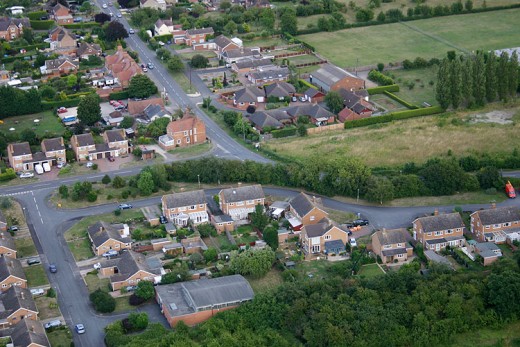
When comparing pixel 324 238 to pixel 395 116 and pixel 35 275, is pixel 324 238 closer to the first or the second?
pixel 35 275

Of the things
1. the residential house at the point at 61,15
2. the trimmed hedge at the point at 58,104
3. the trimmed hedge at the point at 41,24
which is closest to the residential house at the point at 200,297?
the trimmed hedge at the point at 58,104

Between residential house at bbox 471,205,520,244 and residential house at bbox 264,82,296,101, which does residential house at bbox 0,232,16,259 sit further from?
residential house at bbox 264,82,296,101

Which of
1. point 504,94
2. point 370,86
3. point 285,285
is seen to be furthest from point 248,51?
point 285,285

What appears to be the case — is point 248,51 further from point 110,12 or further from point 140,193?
point 140,193

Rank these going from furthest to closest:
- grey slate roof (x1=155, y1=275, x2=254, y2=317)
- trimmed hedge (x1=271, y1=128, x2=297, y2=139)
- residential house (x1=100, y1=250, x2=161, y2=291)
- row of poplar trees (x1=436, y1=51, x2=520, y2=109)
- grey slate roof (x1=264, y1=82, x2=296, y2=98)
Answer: grey slate roof (x1=264, y1=82, x2=296, y2=98) → row of poplar trees (x1=436, y1=51, x2=520, y2=109) → trimmed hedge (x1=271, y1=128, x2=297, y2=139) → residential house (x1=100, y1=250, x2=161, y2=291) → grey slate roof (x1=155, y1=275, x2=254, y2=317)

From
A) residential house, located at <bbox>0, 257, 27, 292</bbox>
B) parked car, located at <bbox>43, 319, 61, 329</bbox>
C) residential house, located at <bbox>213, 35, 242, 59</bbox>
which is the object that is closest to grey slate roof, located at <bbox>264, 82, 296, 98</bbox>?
residential house, located at <bbox>213, 35, 242, 59</bbox>

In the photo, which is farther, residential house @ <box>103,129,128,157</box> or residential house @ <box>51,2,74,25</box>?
residential house @ <box>51,2,74,25</box>
